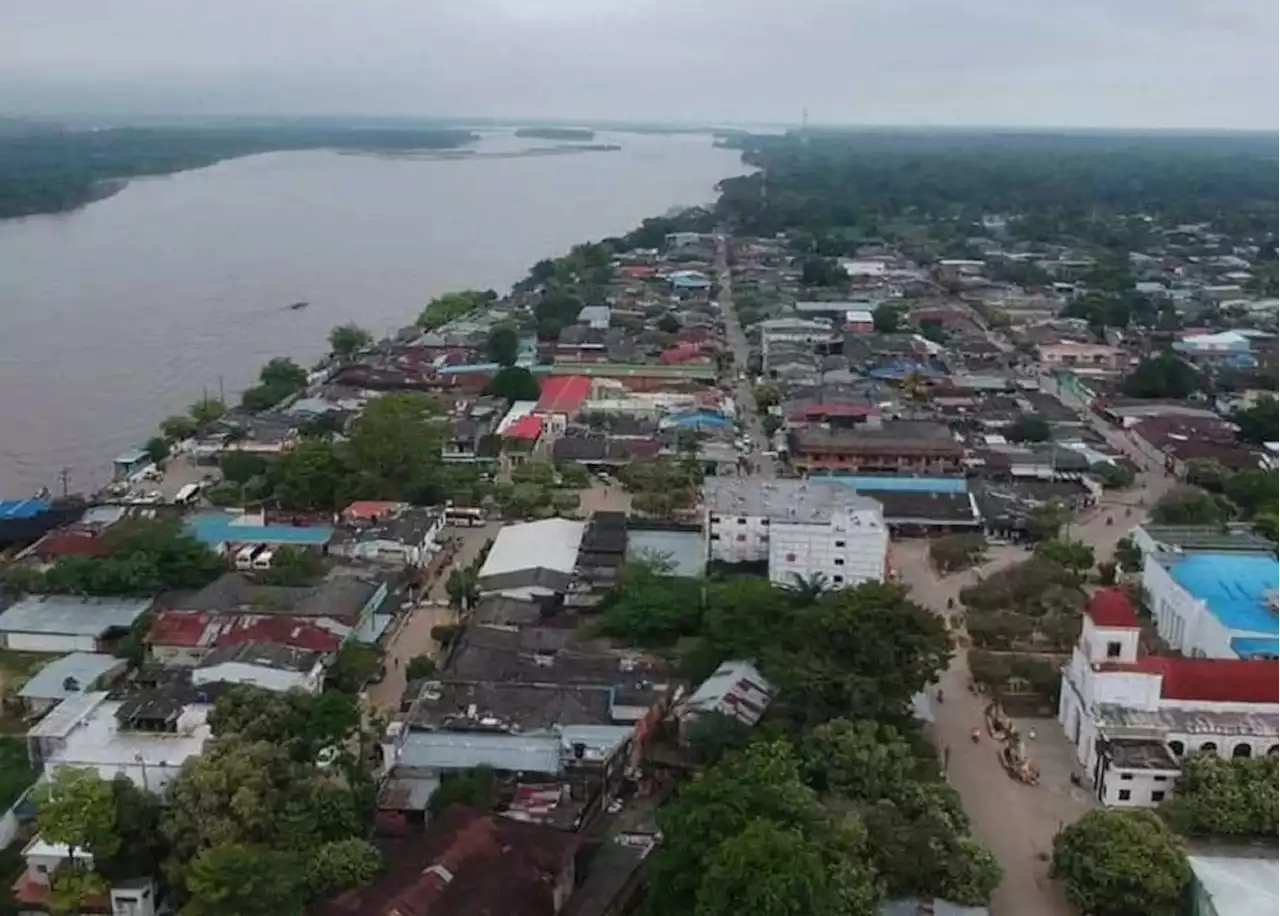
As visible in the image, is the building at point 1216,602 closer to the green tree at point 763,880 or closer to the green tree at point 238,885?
the green tree at point 763,880

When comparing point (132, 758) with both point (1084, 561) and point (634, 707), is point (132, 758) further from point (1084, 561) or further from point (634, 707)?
point (1084, 561)

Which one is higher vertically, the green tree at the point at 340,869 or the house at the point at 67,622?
the green tree at the point at 340,869

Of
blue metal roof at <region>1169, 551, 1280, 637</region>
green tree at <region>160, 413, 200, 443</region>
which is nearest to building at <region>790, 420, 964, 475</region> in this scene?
blue metal roof at <region>1169, 551, 1280, 637</region>

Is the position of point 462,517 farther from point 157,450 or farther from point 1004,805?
point 1004,805

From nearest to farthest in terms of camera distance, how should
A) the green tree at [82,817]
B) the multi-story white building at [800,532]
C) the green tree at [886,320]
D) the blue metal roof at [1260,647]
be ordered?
1. the green tree at [82,817]
2. the blue metal roof at [1260,647]
3. the multi-story white building at [800,532]
4. the green tree at [886,320]

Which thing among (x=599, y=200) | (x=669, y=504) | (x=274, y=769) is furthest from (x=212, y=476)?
(x=599, y=200)

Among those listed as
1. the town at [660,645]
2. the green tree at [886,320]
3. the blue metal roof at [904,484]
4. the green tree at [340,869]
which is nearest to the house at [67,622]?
the town at [660,645]

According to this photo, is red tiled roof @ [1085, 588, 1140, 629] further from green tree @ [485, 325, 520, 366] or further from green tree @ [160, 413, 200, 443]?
green tree @ [485, 325, 520, 366]
